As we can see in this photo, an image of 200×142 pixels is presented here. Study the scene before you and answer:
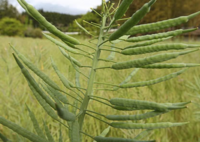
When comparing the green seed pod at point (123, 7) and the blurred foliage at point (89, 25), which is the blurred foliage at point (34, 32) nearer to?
the blurred foliage at point (89, 25)

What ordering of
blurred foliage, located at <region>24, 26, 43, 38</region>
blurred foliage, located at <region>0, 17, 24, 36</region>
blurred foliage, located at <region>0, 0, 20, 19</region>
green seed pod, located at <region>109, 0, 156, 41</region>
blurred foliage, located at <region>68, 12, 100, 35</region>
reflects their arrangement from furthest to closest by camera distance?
1. blurred foliage, located at <region>0, 0, 20, 19</region>
2. blurred foliage, located at <region>0, 17, 24, 36</region>
3. blurred foliage, located at <region>24, 26, 43, 38</region>
4. blurred foliage, located at <region>68, 12, 100, 35</region>
5. green seed pod, located at <region>109, 0, 156, 41</region>

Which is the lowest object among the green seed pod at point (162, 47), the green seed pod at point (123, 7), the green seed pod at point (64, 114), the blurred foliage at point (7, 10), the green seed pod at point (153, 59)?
the green seed pod at point (64, 114)

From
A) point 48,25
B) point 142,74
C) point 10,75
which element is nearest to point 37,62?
point 10,75

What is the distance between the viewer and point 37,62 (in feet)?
3.41

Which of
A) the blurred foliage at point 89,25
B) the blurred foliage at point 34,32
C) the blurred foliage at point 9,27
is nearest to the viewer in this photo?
the blurred foliage at point 89,25

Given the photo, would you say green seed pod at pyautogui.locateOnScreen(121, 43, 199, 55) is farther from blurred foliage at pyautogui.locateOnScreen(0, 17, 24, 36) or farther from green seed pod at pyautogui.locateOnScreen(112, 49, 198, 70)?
blurred foliage at pyautogui.locateOnScreen(0, 17, 24, 36)

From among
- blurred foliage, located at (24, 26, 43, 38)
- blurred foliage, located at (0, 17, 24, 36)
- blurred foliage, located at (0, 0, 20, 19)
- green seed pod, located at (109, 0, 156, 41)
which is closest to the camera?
green seed pod, located at (109, 0, 156, 41)

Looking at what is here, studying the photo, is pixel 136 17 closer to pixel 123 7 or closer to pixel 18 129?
pixel 123 7

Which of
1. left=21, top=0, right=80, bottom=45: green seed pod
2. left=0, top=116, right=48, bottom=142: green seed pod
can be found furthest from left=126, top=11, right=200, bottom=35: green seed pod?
left=0, top=116, right=48, bottom=142: green seed pod

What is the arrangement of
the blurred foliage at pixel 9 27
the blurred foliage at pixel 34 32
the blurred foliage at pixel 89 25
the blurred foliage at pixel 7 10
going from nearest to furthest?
the blurred foliage at pixel 89 25
the blurred foliage at pixel 34 32
the blurred foliage at pixel 9 27
the blurred foliage at pixel 7 10

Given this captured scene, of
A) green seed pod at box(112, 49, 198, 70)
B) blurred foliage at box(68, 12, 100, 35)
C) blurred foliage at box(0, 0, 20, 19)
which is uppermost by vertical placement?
blurred foliage at box(0, 0, 20, 19)

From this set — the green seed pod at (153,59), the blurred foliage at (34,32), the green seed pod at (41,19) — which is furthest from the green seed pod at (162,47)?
the blurred foliage at (34,32)

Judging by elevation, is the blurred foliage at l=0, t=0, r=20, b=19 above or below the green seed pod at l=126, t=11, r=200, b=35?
above

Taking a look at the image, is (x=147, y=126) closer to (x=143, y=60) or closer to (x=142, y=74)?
(x=143, y=60)
